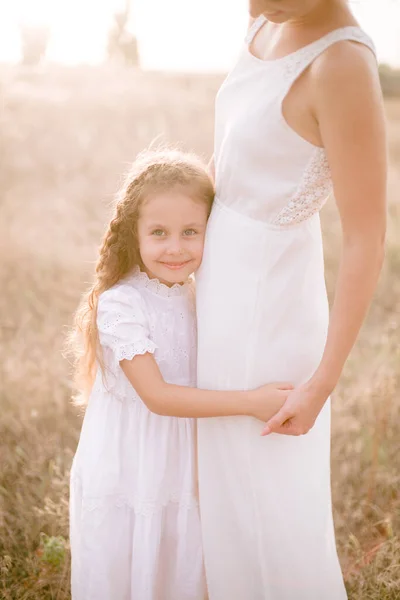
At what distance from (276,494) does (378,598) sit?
938 mm

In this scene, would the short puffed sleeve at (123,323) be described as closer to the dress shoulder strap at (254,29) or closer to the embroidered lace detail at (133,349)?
the embroidered lace detail at (133,349)

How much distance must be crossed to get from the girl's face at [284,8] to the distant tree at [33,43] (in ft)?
30.2

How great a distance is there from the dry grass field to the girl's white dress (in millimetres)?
586

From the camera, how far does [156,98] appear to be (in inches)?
329

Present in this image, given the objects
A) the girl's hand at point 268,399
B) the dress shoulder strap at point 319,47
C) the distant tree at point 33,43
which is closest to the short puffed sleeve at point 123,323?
the girl's hand at point 268,399

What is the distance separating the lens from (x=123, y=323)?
183 centimetres

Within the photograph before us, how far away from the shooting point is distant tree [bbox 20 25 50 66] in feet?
33.0

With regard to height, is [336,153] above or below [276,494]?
above

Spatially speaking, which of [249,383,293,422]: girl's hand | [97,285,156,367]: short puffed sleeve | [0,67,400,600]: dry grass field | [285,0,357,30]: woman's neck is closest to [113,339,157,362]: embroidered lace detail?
[97,285,156,367]: short puffed sleeve

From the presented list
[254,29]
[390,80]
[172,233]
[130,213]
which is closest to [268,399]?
[172,233]

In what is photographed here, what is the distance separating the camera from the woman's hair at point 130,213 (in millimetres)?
1876

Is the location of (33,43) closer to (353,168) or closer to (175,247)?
(175,247)

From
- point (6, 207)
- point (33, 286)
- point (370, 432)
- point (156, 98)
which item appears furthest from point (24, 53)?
point (370, 432)

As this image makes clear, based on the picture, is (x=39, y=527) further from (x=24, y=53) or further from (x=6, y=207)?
(x=24, y=53)
